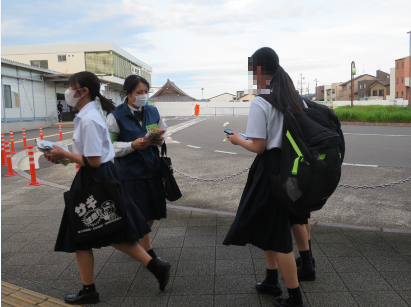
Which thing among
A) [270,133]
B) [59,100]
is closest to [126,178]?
[270,133]

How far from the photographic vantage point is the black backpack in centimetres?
207

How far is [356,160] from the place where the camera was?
922 centimetres

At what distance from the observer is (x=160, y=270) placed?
2756mm

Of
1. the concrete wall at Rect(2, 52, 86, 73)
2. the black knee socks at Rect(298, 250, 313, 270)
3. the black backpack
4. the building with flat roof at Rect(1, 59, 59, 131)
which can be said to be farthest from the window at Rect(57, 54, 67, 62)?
the black backpack

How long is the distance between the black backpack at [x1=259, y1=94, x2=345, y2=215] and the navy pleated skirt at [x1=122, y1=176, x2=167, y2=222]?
1.43 meters

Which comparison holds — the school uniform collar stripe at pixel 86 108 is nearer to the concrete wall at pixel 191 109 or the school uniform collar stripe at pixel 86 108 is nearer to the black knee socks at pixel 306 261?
the black knee socks at pixel 306 261

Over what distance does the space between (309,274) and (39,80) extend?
28.9 metres

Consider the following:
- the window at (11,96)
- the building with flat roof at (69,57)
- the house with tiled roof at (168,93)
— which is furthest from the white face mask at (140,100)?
the house with tiled roof at (168,93)

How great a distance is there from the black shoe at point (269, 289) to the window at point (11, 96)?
24.4m

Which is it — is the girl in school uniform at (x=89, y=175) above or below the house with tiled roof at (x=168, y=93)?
below

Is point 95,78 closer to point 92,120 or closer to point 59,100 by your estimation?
point 92,120

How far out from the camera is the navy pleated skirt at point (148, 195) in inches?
126

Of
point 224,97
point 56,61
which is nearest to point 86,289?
point 56,61

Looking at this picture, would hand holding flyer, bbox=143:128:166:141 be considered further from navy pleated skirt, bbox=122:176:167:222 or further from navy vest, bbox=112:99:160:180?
navy pleated skirt, bbox=122:176:167:222
